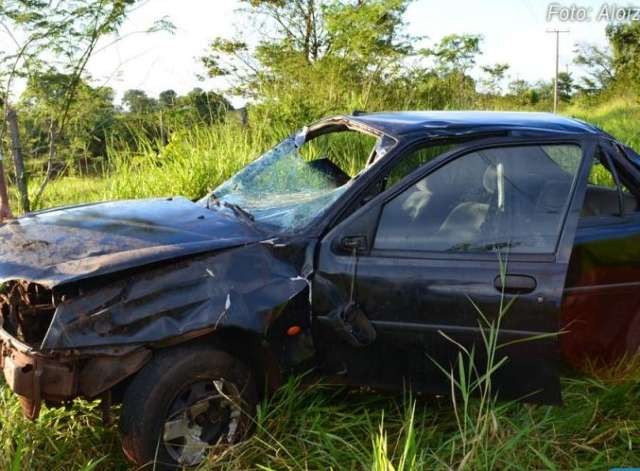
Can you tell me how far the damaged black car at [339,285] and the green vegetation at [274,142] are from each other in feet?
0.66

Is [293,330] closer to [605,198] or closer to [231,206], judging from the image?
[231,206]

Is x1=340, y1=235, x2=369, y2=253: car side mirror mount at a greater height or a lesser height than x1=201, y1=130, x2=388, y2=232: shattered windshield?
lesser

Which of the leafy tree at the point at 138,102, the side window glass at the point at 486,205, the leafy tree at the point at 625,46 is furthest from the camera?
the leafy tree at the point at 625,46

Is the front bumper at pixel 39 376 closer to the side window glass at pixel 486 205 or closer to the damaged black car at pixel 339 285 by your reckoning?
the damaged black car at pixel 339 285

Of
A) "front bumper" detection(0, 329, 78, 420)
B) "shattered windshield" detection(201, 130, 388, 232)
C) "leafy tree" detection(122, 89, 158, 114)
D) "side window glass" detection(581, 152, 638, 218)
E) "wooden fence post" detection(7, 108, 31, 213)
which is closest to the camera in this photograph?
"front bumper" detection(0, 329, 78, 420)

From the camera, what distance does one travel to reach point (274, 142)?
281 inches

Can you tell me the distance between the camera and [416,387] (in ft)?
8.61

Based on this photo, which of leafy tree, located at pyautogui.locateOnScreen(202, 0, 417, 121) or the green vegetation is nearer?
the green vegetation

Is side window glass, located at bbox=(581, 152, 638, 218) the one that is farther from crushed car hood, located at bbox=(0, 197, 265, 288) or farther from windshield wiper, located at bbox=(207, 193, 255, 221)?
crushed car hood, located at bbox=(0, 197, 265, 288)

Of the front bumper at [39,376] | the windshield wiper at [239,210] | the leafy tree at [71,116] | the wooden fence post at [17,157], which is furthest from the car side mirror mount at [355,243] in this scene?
the leafy tree at [71,116]

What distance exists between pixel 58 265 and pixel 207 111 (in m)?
5.22

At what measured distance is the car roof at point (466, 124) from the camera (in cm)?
284

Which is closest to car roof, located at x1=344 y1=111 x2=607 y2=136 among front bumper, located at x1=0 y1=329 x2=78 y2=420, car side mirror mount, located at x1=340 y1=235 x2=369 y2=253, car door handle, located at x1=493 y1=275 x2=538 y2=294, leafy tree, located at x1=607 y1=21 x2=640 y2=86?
car side mirror mount, located at x1=340 y1=235 x2=369 y2=253

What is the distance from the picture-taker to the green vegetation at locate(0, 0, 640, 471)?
2473mm
